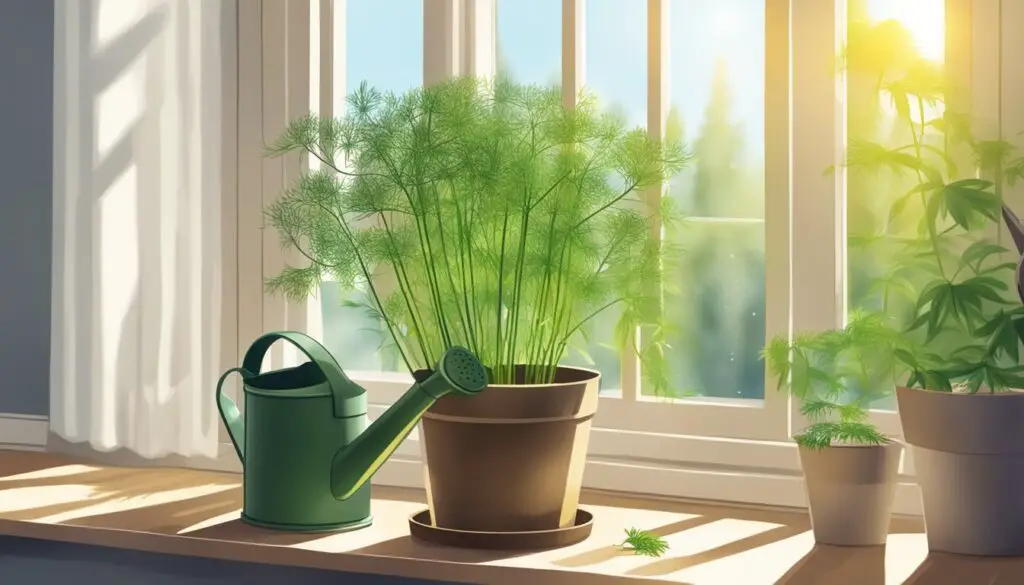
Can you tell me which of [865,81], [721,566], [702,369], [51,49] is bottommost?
[721,566]

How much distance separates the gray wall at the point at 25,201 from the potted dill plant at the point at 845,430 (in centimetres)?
127

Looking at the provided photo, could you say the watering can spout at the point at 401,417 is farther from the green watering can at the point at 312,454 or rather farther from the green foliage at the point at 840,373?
the green foliage at the point at 840,373

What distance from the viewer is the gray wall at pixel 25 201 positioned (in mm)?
2287

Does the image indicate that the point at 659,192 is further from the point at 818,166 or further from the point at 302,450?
the point at 302,450

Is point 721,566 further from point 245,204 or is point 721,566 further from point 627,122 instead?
point 245,204

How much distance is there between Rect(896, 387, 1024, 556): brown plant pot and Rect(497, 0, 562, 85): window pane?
751 mm

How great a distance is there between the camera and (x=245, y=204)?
214 cm

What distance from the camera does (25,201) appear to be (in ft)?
7.57

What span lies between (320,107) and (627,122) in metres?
0.51

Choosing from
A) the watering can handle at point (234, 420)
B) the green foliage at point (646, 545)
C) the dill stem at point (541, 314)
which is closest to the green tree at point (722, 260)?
the dill stem at point (541, 314)

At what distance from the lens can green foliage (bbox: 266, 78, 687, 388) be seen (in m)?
1.66

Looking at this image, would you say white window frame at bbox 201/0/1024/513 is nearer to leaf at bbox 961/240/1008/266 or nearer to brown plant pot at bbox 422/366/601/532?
leaf at bbox 961/240/1008/266

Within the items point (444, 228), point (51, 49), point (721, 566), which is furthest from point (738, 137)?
point (51, 49)

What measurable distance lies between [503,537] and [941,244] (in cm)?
66
